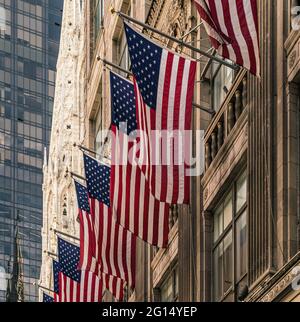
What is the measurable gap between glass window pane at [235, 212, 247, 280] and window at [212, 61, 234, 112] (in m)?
3.97

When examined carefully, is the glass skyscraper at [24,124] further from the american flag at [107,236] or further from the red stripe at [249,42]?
the red stripe at [249,42]

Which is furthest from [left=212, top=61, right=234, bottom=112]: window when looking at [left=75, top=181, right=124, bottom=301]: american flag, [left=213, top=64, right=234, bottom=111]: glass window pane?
[left=75, top=181, right=124, bottom=301]: american flag

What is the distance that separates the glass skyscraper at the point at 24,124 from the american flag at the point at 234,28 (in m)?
141

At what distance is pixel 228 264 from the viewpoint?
91.9 ft

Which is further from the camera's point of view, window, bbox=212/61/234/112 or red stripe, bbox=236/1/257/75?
window, bbox=212/61/234/112

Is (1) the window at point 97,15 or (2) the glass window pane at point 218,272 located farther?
(1) the window at point 97,15

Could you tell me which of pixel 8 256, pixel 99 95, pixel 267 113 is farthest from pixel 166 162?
pixel 8 256

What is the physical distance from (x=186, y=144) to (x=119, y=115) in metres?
3.45

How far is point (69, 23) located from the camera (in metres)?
85.3

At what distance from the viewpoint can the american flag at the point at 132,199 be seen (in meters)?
30.2

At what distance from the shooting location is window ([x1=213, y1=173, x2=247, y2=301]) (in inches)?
1038

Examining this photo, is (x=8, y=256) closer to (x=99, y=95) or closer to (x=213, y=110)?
(x=99, y=95)

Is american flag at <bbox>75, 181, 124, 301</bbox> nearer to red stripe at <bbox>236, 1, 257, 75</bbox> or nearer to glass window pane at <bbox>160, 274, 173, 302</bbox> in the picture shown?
glass window pane at <bbox>160, 274, 173, 302</bbox>

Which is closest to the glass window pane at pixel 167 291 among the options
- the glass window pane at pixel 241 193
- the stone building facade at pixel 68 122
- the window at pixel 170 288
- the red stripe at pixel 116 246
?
the window at pixel 170 288
